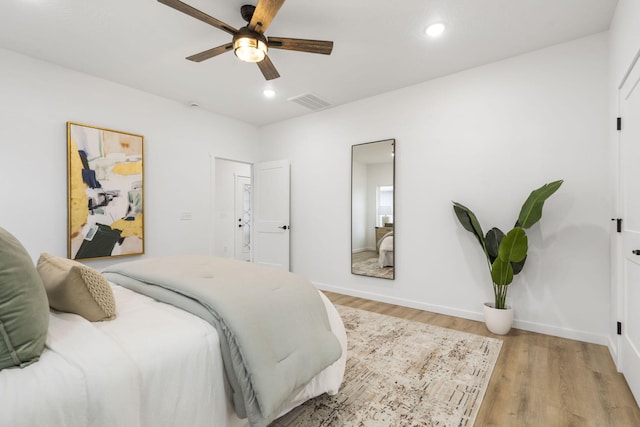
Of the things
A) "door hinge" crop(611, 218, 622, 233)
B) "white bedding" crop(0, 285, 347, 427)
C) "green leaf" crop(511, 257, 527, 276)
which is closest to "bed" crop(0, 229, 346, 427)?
"white bedding" crop(0, 285, 347, 427)

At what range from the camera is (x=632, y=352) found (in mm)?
1868

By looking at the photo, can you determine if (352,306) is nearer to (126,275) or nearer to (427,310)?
(427,310)

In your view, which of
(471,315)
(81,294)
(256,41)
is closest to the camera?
(81,294)

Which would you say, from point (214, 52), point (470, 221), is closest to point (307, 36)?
point (214, 52)

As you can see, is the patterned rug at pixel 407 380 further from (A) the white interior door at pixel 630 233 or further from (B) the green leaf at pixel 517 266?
(A) the white interior door at pixel 630 233

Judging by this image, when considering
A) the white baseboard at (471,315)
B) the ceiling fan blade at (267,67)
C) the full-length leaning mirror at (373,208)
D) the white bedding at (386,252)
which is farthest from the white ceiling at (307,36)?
the white baseboard at (471,315)

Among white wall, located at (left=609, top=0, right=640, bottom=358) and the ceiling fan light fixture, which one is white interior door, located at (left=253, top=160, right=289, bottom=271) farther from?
white wall, located at (left=609, top=0, right=640, bottom=358)

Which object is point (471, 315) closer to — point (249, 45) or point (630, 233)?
point (630, 233)

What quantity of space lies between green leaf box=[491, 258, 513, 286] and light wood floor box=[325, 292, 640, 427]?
53 cm

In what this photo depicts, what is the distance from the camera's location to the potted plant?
2.48 meters

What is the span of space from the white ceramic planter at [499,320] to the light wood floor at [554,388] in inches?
2.7

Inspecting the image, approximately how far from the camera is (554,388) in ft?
6.34

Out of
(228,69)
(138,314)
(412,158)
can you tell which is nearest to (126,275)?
(138,314)

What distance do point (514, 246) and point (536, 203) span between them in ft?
1.33
